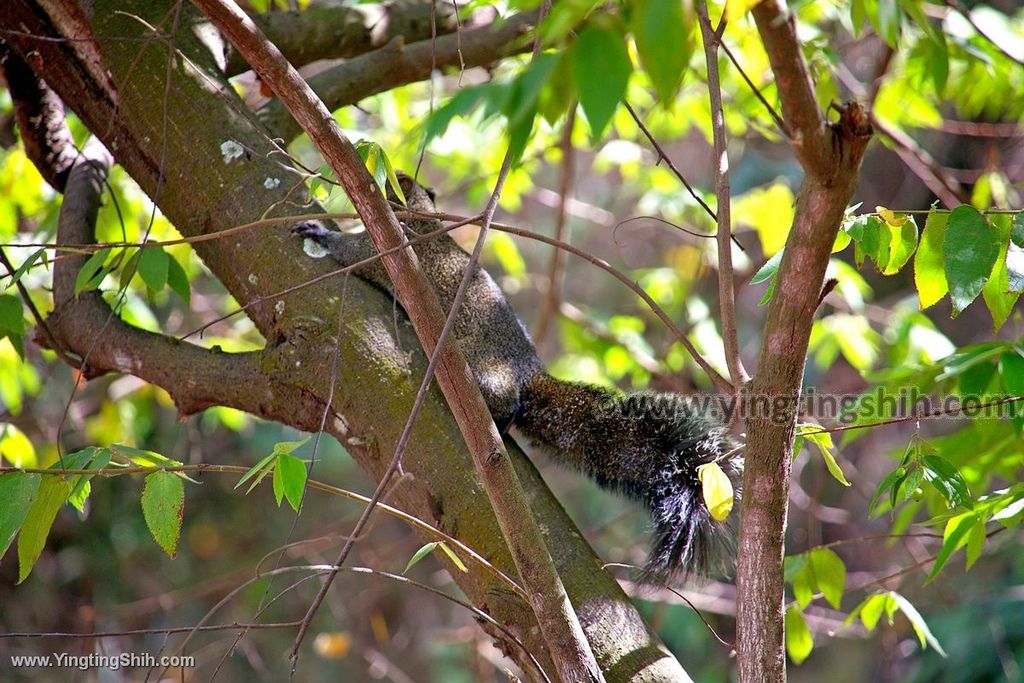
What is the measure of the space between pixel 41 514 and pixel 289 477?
1.14 feet

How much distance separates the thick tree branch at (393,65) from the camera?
2080mm

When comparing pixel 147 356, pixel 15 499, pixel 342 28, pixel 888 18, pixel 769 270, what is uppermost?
pixel 888 18

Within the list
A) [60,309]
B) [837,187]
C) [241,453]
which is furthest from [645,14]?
[241,453]

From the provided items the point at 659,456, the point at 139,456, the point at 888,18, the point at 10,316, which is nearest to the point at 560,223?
the point at 659,456

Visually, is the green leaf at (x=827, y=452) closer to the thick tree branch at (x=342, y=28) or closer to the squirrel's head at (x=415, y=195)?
the thick tree branch at (x=342, y=28)

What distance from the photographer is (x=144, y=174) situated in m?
1.70

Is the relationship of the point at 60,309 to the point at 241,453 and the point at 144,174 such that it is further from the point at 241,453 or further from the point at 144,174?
the point at 241,453

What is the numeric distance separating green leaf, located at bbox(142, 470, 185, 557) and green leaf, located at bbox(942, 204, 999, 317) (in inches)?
39.5

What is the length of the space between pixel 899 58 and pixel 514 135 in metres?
3.31

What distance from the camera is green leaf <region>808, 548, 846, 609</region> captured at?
5.10ft

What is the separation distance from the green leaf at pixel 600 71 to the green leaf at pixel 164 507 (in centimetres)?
75

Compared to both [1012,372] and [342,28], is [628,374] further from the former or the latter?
[1012,372]

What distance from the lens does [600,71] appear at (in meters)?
0.65

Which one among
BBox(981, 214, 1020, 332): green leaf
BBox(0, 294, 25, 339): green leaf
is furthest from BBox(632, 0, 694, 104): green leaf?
BBox(0, 294, 25, 339): green leaf
